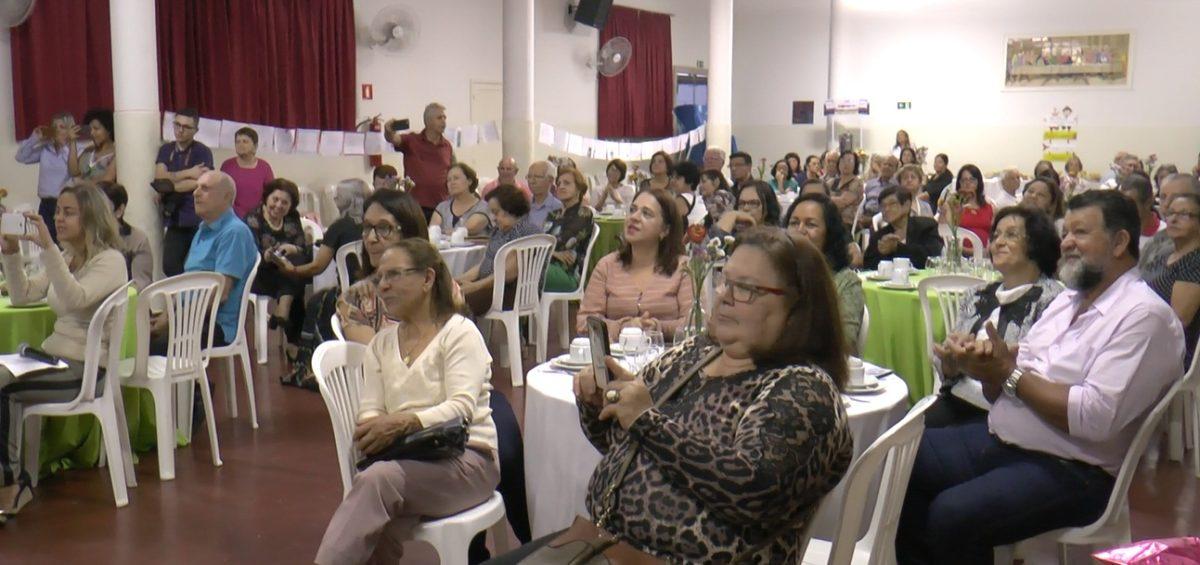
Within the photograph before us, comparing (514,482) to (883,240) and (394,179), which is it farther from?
(394,179)

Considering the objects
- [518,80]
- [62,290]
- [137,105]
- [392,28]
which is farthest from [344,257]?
[518,80]

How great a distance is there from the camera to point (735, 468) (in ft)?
6.16

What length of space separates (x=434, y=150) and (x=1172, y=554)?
8185 millimetres

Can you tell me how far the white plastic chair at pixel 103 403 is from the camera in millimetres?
3930

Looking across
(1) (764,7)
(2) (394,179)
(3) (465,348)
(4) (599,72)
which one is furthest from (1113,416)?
(1) (764,7)

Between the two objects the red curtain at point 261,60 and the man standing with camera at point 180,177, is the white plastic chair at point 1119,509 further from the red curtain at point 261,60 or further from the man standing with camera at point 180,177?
the red curtain at point 261,60

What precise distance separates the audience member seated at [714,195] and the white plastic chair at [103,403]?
14.5ft

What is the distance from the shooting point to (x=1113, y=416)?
258 cm

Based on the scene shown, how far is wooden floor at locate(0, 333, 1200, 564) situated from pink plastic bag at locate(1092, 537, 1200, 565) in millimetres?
2434

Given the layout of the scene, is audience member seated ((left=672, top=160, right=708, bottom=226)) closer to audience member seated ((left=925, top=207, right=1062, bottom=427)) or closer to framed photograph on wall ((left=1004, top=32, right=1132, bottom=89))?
audience member seated ((left=925, top=207, right=1062, bottom=427))

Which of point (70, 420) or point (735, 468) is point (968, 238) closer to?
point (70, 420)

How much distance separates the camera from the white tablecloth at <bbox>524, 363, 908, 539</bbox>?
111 inches

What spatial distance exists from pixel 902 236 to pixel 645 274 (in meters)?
2.38

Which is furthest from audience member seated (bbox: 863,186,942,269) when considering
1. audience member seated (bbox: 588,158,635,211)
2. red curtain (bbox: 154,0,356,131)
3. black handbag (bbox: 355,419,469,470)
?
red curtain (bbox: 154,0,356,131)
